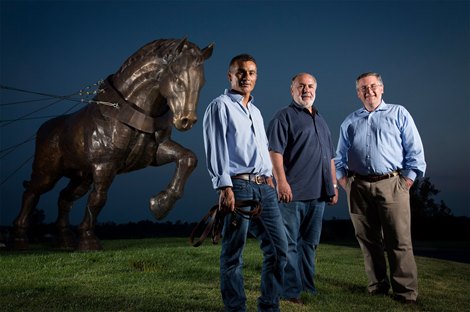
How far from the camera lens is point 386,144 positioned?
5367mm

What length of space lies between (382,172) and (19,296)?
3.54m

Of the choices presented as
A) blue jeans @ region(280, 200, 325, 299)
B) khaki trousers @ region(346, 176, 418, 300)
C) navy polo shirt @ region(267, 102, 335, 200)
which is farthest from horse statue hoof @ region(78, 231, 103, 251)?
khaki trousers @ region(346, 176, 418, 300)

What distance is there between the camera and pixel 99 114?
7129 mm

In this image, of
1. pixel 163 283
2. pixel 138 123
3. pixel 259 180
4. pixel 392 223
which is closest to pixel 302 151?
pixel 392 223

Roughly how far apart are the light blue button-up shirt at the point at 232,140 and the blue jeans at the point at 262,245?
13cm

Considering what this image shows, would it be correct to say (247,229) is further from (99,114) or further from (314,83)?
(99,114)

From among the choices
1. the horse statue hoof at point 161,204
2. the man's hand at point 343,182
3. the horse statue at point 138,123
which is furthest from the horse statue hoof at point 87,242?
the man's hand at point 343,182

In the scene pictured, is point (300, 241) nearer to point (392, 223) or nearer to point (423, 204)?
point (392, 223)

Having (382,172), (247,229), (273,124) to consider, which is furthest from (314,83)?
(247,229)

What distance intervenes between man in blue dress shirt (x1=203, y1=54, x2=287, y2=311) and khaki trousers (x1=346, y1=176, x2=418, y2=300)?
189 cm

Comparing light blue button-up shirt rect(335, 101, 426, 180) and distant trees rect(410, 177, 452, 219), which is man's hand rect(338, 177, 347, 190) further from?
distant trees rect(410, 177, 452, 219)

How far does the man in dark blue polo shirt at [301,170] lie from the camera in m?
4.96

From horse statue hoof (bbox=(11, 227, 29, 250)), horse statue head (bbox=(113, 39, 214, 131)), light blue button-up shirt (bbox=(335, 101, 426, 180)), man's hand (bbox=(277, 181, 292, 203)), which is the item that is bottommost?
horse statue hoof (bbox=(11, 227, 29, 250))

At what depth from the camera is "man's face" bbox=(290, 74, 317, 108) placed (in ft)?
16.9
